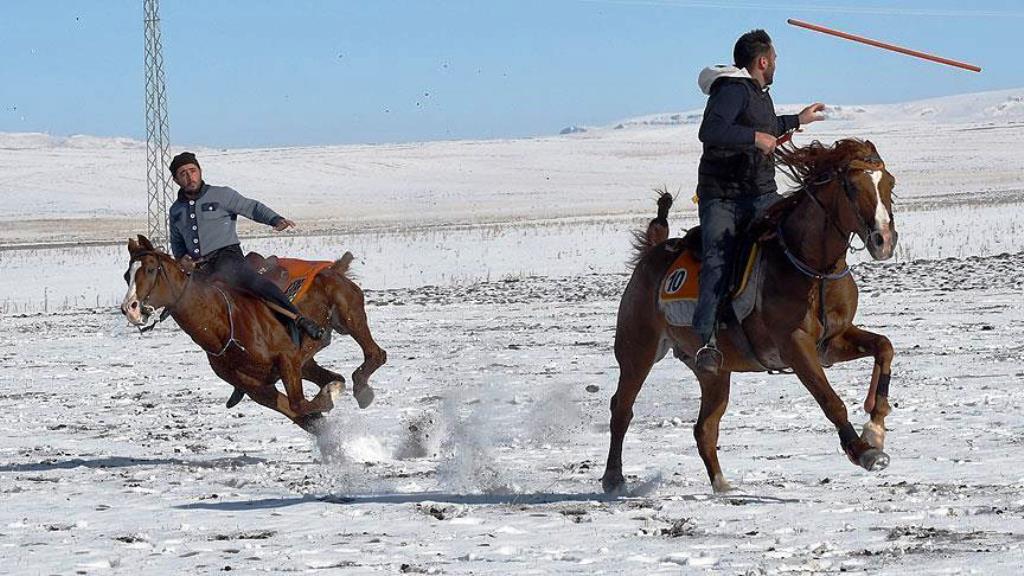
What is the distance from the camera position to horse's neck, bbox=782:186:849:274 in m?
8.66

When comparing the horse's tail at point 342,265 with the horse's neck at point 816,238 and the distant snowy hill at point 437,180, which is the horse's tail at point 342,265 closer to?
the horse's neck at point 816,238

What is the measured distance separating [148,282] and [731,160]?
448 centimetres

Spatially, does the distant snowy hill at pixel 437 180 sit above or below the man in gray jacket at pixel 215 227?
below

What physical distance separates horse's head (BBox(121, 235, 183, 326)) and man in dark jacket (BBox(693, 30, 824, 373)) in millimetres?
4179

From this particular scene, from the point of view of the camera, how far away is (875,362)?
8.70 m

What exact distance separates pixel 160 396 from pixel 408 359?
320 centimetres

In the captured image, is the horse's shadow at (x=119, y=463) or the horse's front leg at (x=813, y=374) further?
the horse's shadow at (x=119, y=463)

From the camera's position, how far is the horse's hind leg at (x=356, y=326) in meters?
13.3

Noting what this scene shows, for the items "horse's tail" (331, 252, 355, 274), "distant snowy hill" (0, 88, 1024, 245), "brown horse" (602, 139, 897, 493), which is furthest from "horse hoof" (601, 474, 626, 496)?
"distant snowy hill" (0, 88, 1024, 245)

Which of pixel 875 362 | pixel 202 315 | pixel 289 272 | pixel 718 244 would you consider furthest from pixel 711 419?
pixel 289 272

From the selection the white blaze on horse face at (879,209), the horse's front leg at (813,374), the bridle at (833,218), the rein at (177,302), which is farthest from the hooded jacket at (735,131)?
the rein at (177,302)

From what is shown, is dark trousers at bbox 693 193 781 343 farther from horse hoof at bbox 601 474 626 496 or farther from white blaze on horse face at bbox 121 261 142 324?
white blaze on horse face at bbox 121 261 142 324

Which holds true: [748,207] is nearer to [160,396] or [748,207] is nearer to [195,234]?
[195,234]

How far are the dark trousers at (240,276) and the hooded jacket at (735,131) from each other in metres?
4.07
